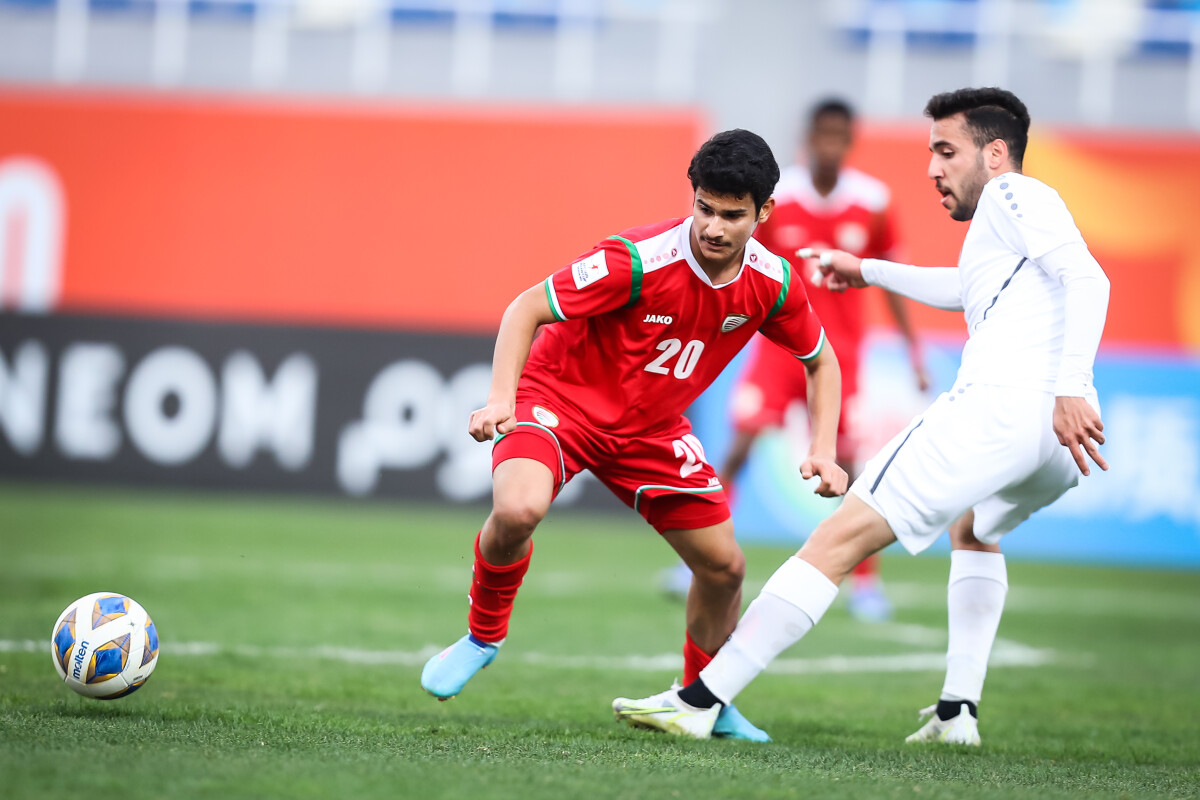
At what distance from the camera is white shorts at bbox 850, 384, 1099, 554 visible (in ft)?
11.9

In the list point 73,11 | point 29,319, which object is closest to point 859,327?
point 29,319

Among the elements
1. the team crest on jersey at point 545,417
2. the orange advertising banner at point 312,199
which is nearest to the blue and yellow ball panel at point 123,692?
the team crest on jersey at point 545,417

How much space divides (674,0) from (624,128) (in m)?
3.37

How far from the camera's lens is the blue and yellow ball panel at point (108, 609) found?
375 cm

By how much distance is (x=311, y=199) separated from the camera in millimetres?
13898

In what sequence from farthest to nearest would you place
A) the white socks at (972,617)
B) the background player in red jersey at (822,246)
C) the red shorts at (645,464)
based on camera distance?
the background player in red jersey at (822,246)
the white socks at (972,617)
the red shorts at (645,464)

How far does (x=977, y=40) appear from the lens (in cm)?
1588

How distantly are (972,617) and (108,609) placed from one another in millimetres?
2625

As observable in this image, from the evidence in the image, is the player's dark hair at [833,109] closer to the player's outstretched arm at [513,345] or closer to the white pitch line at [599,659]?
the white pitch line at [599,659]

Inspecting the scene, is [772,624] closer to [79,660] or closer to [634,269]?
[634,269]

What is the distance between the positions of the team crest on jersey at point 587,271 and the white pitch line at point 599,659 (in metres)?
2.04

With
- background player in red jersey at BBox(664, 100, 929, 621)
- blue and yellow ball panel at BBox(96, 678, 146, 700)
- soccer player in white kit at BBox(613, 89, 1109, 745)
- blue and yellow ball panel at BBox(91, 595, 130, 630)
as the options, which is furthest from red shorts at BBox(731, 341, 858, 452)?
blue and yellow ball panel at BBox(96, 678, 146, 700)

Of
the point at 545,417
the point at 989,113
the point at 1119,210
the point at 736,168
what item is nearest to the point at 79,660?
the point at 545,417

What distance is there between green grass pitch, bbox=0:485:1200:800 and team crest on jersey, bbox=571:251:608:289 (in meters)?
1.30
